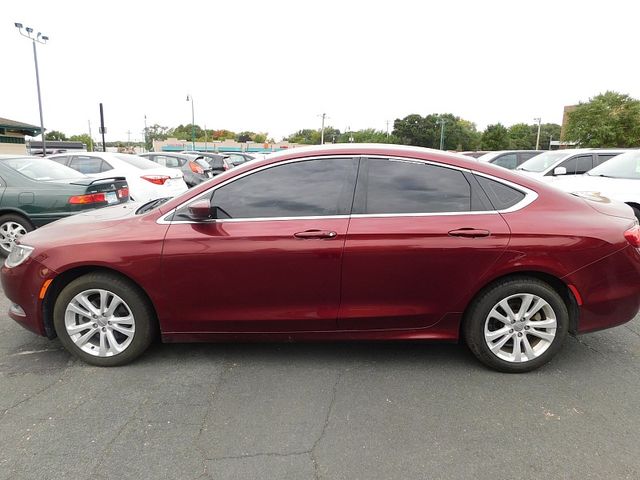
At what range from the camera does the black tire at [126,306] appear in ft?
10.1

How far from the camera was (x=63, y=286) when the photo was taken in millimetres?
3182

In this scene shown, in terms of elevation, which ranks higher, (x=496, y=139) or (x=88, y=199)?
(x=496, y=139)

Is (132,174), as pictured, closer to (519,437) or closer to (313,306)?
(313,306)

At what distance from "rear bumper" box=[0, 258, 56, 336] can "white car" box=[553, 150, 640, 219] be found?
6.68m

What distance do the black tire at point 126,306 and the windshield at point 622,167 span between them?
748cm

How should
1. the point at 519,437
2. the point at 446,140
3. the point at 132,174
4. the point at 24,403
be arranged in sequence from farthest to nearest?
the point at 446,140
the point at 132,174
the point at 24,403
the point at 519,437

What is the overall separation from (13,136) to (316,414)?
45.2 meters

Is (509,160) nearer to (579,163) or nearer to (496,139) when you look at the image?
(579,163)

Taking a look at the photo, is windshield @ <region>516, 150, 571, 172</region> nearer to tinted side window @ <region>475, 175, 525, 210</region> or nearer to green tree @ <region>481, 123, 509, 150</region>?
tinted side window @ <region>475, 175, 525, 210</region>

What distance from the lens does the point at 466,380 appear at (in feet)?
9.96

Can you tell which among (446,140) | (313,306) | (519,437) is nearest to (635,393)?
(519,437)

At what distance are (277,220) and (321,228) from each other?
1.05 feet

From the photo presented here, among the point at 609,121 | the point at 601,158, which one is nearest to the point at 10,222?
the point at 601,158

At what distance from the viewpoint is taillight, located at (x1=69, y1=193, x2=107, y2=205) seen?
19.2 feet
